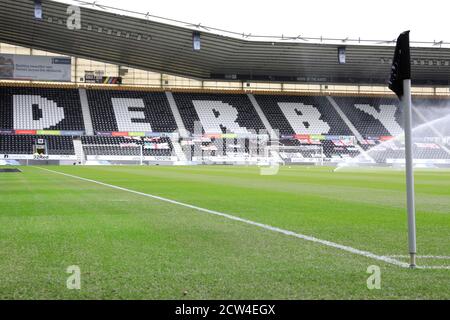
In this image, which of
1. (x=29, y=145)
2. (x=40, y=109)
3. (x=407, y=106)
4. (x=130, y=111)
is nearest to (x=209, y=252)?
(x=407, y=106)

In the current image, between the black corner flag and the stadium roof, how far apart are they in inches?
1592

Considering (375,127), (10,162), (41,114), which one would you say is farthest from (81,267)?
(375,127)

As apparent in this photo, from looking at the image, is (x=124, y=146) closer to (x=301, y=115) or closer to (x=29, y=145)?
(x=29, y=145)

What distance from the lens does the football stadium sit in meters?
4.77

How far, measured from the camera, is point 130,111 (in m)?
60.2

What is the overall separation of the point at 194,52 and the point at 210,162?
35.9 ft

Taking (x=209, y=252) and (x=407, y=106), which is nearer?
(x=407, y=106)

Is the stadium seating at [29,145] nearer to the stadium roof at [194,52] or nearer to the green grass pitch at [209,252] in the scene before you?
the stadium roof at [194,52]

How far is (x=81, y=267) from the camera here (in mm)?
4973

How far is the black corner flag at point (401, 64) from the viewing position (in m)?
4.89

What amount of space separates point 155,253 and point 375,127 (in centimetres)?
6089

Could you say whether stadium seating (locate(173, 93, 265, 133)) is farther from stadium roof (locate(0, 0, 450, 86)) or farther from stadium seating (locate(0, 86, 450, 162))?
stadium roof (locate(0, 0, 450, 86))

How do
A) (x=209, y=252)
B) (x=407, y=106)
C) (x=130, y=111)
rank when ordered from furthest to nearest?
1. (x=130, y=111)
2. (x=209, y=252)
3. (x=407, y=106)

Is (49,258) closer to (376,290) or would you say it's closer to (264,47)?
(376,290)
